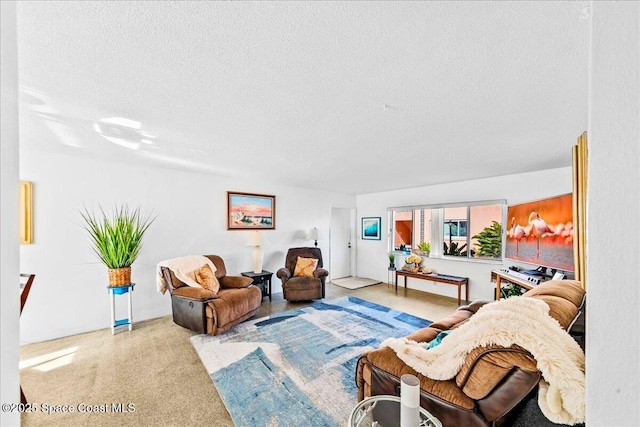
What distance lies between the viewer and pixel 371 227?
616cm

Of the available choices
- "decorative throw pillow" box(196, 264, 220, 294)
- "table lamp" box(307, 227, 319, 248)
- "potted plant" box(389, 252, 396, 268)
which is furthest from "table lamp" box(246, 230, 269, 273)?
"potted plant" box(389, 252, 396, 268)

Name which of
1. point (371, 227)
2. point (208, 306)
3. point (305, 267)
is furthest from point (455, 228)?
point (208, 306)

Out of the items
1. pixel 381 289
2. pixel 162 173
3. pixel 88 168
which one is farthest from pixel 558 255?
pixel 88 168

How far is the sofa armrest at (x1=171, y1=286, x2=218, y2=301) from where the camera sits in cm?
296

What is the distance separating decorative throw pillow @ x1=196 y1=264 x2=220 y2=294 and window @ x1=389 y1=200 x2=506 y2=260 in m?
3.79

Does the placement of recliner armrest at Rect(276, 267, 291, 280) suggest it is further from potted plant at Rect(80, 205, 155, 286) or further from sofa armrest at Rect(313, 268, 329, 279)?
potted plant at Rect(80, 205, 155, 286)

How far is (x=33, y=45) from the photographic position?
121 cm

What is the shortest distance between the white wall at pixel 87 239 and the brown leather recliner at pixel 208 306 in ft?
2.36

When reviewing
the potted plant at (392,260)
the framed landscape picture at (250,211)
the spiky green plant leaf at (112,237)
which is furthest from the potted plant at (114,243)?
the potted plant at (392,260)

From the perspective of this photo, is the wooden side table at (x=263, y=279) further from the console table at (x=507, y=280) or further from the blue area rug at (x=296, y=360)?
the console table at (x=507, y=280)

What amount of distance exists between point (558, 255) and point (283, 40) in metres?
3.35

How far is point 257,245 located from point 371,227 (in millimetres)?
2959

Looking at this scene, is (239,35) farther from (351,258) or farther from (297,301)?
(351,258)

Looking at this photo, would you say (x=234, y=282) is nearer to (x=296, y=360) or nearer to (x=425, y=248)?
(x=296, y=360)
